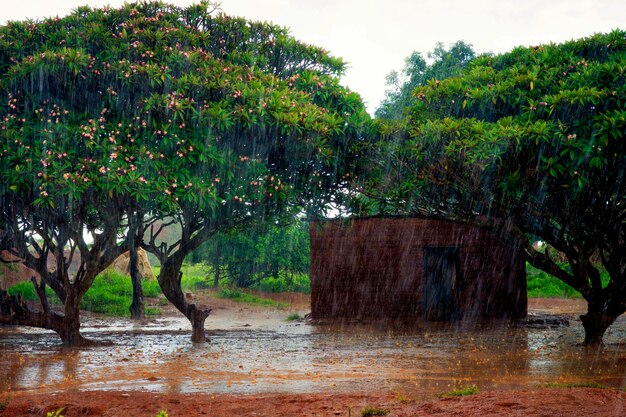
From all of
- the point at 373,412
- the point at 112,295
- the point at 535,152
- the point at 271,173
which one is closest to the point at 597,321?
the point at 535,152

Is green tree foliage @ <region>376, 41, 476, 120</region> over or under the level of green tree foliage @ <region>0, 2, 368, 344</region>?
over

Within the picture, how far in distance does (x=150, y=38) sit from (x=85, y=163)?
322cm

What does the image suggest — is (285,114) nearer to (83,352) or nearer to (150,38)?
(150,38)

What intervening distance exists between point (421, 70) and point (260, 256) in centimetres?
1242

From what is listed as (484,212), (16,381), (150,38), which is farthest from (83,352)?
(484,212)

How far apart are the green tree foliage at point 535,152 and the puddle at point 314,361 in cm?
237

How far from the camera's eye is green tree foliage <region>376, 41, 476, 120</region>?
33219 mm

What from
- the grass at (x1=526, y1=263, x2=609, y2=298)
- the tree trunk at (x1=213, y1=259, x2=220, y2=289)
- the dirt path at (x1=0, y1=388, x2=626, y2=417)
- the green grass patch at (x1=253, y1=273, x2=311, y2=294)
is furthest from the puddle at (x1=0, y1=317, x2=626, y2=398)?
the tree trunk at (x1=213, y1=259, x2=220, y2=289)

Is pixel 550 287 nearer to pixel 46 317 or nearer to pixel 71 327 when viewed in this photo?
pixel 71 327

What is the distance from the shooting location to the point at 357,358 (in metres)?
12.4

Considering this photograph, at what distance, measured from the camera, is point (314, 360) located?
40.4 feet

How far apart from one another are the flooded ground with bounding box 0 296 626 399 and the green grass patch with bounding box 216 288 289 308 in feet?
37.3

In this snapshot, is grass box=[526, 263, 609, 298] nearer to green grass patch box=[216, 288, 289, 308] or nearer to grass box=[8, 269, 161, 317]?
green grass patch box=[216, 288, 289, 308]

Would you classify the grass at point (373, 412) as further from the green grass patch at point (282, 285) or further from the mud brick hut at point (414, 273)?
the green grass patch at point (282, 285)
